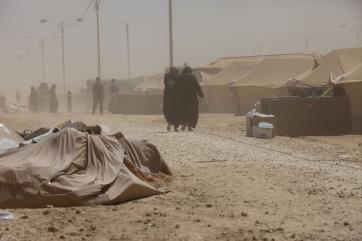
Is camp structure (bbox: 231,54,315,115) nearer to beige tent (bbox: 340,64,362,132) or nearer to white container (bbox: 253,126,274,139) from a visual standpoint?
beige tent (bbox: 340,64,362,132)

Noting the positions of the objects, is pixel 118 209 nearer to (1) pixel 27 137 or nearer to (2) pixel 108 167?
(2) pixel 108 167

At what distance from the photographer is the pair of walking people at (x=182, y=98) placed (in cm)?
1656

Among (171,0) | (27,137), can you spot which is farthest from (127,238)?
(171,0)

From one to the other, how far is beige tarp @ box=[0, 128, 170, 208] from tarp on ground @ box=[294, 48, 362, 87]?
36.3 feet

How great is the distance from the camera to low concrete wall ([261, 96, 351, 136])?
1553 cm

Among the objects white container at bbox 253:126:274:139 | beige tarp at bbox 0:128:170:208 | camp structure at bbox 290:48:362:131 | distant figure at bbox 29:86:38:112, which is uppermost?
camp structure at bbox 290:48:362:131

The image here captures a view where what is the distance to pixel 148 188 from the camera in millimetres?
7152

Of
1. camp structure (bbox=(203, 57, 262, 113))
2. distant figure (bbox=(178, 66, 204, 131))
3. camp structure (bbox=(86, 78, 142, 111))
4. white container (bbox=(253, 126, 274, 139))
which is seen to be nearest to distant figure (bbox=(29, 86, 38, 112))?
camp structure (bbox=(86, 78, 142, 111))

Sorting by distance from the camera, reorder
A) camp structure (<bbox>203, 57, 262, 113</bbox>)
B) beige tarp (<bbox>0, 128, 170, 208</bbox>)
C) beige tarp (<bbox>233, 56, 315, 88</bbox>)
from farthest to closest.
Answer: camp structure (<bbox>203, 57, 262, 113</bbox>) < beige tarp (<bbox>233, 56, 315, 88</bbox>) < beige tarp (<bbox>0, 128, 170, 208</bbox>)

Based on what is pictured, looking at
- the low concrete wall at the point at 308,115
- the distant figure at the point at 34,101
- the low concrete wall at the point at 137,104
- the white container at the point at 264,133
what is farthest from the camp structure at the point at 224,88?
the white container at the point at 264,133

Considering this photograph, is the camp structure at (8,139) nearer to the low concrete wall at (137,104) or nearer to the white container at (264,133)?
the white container at (264,133)

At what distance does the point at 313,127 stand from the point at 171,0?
1290cm

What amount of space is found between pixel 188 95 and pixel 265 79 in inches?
Answer: 369

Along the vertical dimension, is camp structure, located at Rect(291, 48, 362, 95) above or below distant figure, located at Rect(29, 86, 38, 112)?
above
